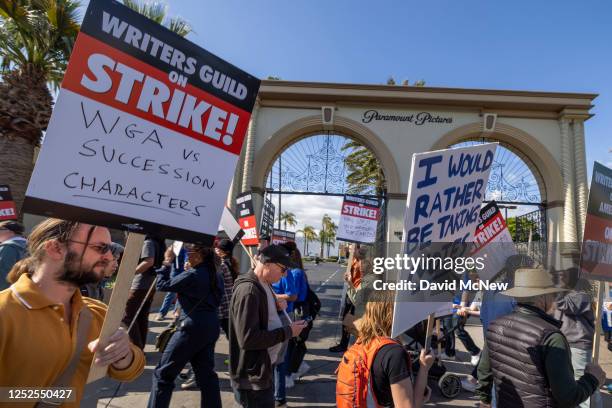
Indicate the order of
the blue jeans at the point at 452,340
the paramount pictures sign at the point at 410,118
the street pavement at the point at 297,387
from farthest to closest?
the paramount pictures sign at the point at 410,118 < the blue jeans at the point at 452,340 < the street pavement at the point at 297,387

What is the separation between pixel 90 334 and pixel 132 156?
82 cm

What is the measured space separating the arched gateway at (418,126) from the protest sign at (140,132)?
10672mm

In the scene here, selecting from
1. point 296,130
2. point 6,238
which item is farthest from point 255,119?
point 6,238

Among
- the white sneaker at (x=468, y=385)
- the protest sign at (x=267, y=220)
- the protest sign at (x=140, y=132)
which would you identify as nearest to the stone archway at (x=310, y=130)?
the protest sign at (x=267, y=220)

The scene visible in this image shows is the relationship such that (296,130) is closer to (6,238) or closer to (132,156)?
(6,238)

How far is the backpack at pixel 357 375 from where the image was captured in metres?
1.96

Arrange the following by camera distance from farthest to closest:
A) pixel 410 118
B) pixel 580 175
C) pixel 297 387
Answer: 1. pixel 410 118
2. pixel 580 175
3. pixel 297 387

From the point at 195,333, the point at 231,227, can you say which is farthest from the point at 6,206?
the point at 195,333

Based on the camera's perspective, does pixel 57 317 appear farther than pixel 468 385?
No

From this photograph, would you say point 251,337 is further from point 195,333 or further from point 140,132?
point 140,132

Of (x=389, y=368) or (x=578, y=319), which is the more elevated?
(x=578, y=319)

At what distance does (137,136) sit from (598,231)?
4.27 m

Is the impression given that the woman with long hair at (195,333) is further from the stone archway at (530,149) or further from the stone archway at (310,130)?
the stone archway at (530,149)

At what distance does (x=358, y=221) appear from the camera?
8.80 meters
